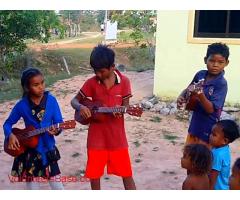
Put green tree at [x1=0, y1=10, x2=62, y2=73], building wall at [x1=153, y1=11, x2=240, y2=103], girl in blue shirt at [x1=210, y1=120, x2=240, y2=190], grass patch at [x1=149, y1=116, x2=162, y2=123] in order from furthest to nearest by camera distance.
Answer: green tree at [x1=0, y1=10, x2=62, y2=73]
building wall at [x1=153, y1=11, x2=240, y2=103]
grass patch at [x1=149, y1=116, x2=162, y2=123]
girl in blue shirt at [x1=210, y1=120, x2=240, y2=190]

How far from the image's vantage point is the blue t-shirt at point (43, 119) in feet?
7.28

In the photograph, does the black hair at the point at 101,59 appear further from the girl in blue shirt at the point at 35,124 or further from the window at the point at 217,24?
the window at the point at 217,24

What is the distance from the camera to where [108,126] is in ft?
7.36

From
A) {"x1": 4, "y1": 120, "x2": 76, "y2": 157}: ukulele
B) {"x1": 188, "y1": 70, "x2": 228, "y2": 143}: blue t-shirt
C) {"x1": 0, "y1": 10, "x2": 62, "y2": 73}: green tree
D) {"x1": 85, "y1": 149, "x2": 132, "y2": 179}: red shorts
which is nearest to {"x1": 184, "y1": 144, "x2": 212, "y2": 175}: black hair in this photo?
{"x1": 188, "y1": 70, "x2": 228, "y2": 143}: blue t-shirt

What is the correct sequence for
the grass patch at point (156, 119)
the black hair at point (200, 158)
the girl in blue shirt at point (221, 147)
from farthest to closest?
the grass patch at point (156, 119), the girl in blue shirt at point (221, 147), the black hair at point (200, 158)

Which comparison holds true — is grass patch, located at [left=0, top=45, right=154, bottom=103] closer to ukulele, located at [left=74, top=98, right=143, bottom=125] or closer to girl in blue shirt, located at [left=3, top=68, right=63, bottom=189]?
girl in blue shirt, located at [left=3, top=68, right=63, bottom=189]

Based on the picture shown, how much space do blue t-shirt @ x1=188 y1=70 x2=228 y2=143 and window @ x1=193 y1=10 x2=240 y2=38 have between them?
123 inches

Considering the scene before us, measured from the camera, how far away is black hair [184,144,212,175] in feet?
6.21

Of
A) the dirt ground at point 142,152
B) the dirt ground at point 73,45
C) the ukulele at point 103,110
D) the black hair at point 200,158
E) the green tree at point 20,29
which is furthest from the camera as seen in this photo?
the dirt ground at point 73,45

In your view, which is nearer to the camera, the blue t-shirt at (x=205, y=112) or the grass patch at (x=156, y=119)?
A: the blue t-shirt at (x=205, y=112)

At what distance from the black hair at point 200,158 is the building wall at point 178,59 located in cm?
360

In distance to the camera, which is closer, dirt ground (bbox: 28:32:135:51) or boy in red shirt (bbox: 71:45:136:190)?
boy in red shirt (bbox: 71:45:136:190)

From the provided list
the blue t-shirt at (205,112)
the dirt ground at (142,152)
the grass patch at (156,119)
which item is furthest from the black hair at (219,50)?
the grass patch at (156,119)
